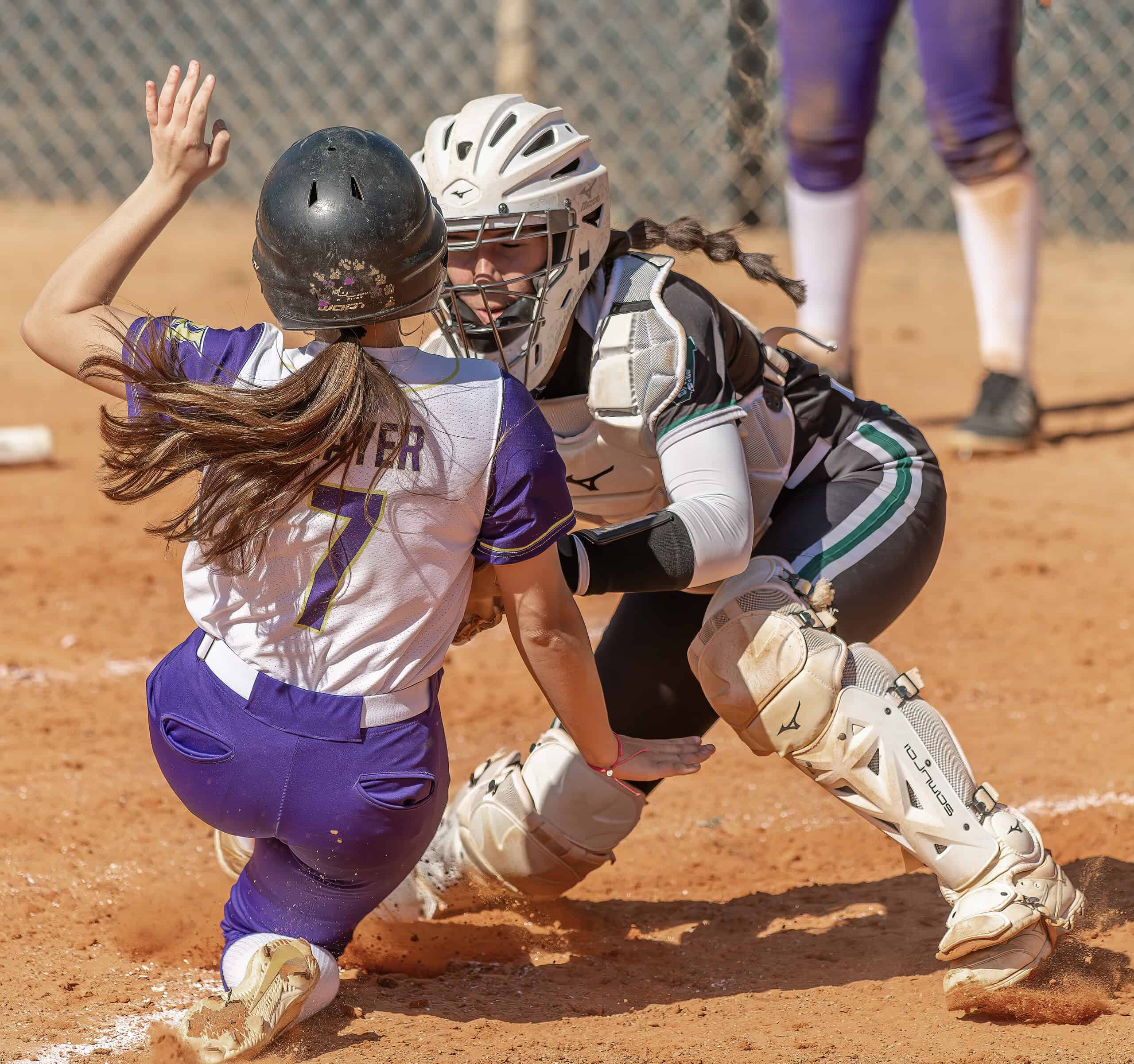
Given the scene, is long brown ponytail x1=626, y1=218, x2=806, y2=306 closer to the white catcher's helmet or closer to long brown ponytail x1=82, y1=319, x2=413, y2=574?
the white catcher's helmet

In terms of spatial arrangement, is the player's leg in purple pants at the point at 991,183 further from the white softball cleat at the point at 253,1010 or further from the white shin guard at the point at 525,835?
the white softball cleat at the point at 253,1010

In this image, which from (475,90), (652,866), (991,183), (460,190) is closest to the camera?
(460,190)

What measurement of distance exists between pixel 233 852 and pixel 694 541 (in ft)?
3.79

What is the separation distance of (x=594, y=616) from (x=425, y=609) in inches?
102

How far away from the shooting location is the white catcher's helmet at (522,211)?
264cm

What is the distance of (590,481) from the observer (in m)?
2.88

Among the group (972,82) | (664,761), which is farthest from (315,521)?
(972,82)

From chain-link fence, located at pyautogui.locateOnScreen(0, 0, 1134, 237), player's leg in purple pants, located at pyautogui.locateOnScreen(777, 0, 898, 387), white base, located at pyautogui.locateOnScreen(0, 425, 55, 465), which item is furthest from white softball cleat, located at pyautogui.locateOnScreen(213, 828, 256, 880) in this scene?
chain-link fence, located at pyautogui.locateOnScreen(0, 0, 1134, 237)

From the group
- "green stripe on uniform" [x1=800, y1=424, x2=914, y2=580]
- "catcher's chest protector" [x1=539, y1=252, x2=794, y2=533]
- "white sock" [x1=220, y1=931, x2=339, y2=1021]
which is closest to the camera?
"white sock" [x1=220, y1=931, x2=339, y2=1021]

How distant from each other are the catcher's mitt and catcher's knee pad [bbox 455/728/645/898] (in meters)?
0.54

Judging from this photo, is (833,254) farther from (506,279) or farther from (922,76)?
(506,279)

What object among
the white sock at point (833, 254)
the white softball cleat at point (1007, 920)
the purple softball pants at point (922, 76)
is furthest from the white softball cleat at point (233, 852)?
the purple softball pants at point (922, 76)

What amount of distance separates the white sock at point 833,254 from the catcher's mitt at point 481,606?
4.05 m

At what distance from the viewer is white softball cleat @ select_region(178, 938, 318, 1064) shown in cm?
214
